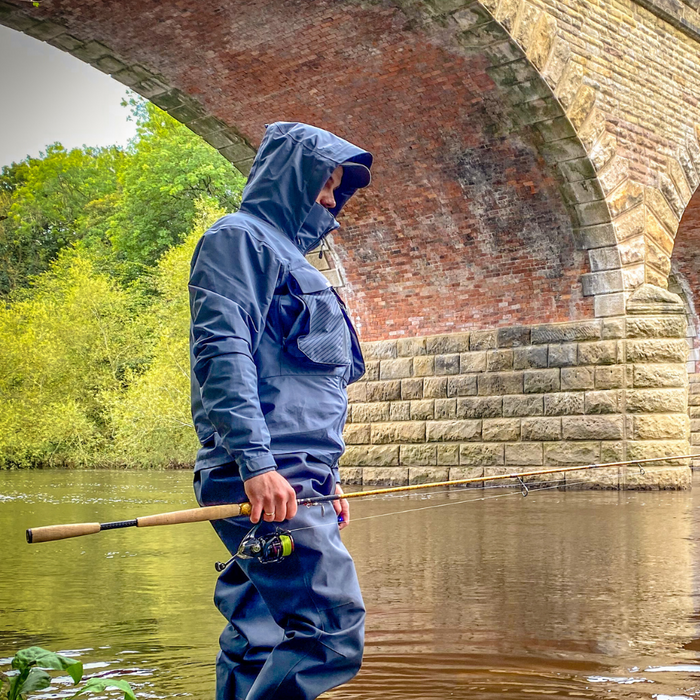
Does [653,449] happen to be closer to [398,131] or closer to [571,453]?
[571,453]

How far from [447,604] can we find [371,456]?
9250 mm

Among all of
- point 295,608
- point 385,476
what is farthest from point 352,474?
point 295,608

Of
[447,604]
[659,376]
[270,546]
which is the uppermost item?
[659,376]

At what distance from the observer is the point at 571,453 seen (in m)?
12.4

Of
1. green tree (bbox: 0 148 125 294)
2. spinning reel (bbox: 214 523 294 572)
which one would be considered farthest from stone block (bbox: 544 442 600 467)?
green tree (bbox: 0 148 125 294)

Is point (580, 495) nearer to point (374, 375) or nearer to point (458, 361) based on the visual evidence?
point (458, 361)

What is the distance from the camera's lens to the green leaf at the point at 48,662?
7.51 ft

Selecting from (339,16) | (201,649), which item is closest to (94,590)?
(201,649)

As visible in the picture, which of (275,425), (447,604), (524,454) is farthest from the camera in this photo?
(524,454)

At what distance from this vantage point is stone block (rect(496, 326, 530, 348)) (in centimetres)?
1317

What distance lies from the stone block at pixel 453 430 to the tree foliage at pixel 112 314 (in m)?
12.2

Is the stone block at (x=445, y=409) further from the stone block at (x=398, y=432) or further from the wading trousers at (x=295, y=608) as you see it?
the wading trousers at (x=295, y=608)

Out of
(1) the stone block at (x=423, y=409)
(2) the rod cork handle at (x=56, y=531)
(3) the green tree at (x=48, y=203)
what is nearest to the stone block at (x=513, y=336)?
(1) the stone block at (x=423, y=409)

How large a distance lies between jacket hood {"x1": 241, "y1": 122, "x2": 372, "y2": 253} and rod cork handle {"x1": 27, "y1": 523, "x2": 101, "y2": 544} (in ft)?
3.10
